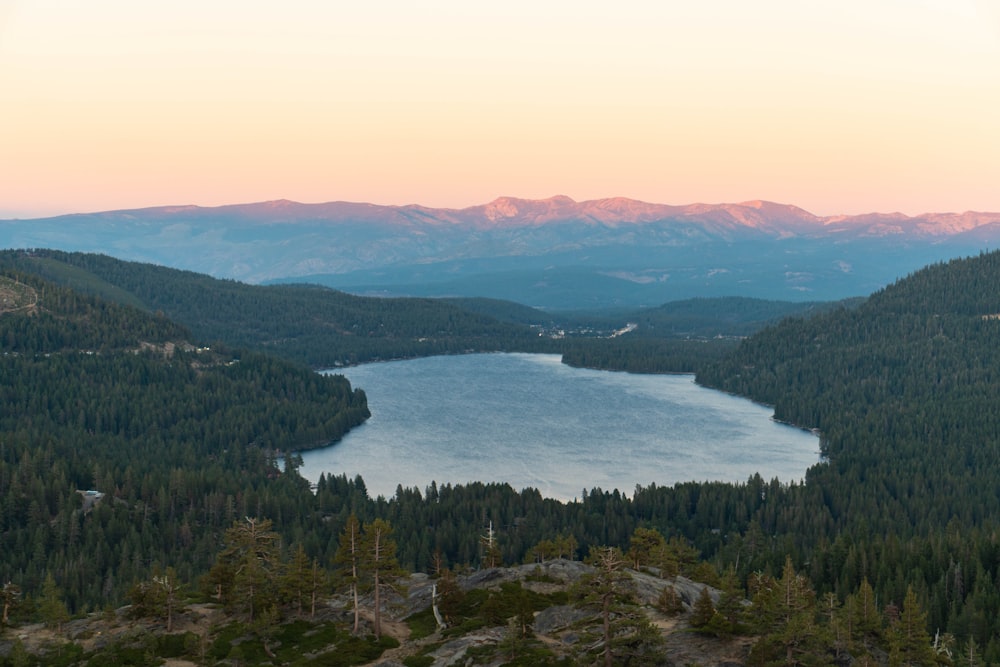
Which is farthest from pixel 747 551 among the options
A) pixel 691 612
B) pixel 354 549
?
pixel 354 549

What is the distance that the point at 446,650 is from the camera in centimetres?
8294

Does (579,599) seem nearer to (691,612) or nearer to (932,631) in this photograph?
(691,612)

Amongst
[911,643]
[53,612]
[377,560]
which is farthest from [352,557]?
[911,643]

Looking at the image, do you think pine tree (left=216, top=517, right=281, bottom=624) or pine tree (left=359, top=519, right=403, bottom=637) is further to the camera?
pine tree (left=216, top=517, right=281, bottom=624)

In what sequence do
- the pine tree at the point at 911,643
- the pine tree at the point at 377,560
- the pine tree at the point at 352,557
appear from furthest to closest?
the pine tree at the point at 352,557 < the pine tree at the point at 377,560 < the pine tree at the point at 911,643

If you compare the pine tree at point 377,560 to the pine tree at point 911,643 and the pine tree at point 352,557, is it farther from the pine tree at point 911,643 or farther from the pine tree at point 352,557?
the pine tree at point 911,643

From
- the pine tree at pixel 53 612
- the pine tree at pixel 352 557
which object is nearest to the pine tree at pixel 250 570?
the pine tree at pixel 352 557

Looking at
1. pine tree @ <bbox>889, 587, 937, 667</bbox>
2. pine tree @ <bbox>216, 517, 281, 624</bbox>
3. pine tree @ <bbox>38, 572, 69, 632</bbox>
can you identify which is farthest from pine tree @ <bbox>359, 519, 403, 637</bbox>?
pine tree @ <bbox>889, 587, 937, 667</bbox>

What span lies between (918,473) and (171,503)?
141 meters

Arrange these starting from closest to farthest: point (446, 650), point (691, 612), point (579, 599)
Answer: point (579, 599), point (446, 650), point (691, 612)

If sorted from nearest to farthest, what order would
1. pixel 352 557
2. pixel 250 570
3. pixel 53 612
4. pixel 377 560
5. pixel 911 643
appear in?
1. pixel 911 643
2. pixel 377 560
3. pixel 352 557
4. pixel 250 570
5. pixel 53 612

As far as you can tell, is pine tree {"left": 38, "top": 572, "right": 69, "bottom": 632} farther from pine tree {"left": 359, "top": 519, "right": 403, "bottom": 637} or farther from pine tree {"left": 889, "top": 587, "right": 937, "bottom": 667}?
pine tree {"left": 889, "top": 587, "right": 937, "bottom": 667}

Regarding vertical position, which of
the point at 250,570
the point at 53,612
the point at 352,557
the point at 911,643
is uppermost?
the point at 352,557

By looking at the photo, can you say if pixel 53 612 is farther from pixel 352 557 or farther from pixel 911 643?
pixel 911 643
